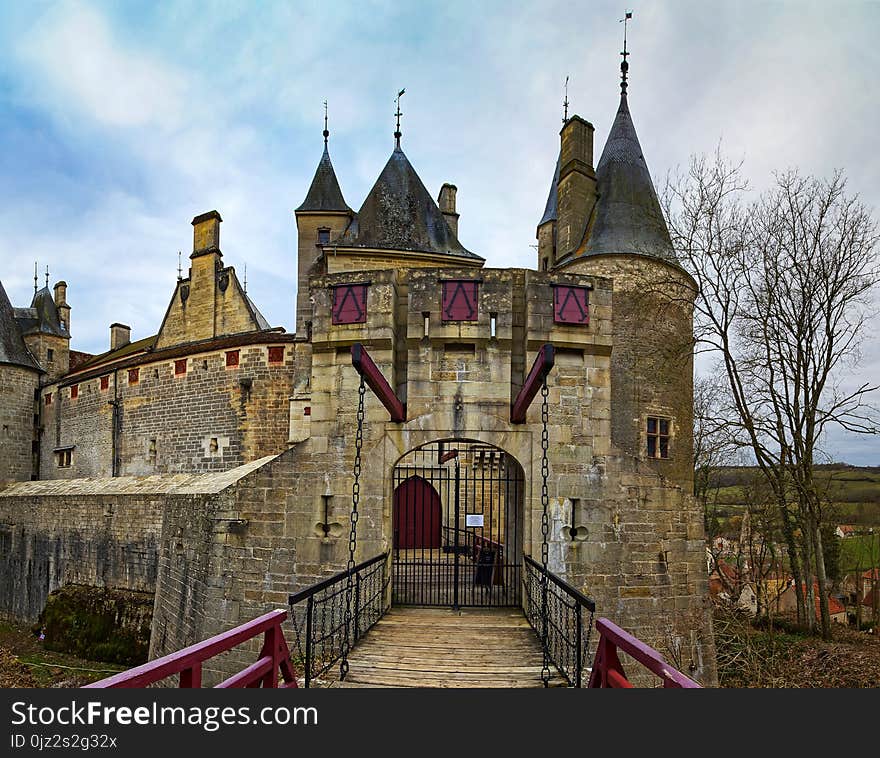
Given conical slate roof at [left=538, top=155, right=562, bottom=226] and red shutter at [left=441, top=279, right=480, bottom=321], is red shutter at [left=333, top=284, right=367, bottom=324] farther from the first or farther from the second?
conical slate roof at [left=538, top=155, right=562, bottom=226]

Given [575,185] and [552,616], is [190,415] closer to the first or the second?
[575,185]

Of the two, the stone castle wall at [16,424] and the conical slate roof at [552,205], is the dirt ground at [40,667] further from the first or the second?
the conical slate roof at [552,205]

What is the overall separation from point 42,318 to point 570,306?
34.7m

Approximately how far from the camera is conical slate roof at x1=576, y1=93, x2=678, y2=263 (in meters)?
18.5

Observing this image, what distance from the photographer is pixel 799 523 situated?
1744 centimetres

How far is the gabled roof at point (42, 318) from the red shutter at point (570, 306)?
33.5m

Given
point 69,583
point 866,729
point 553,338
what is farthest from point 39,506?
point 866,729

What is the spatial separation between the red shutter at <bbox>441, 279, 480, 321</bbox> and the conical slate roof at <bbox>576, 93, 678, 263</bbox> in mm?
9142

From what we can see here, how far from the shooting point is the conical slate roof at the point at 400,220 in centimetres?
2056

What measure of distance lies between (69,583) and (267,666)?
17.9m

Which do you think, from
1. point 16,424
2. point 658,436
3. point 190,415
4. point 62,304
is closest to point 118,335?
point 62,304

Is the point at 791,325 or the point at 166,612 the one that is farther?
the point at 791,325

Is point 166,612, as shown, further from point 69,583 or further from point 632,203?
point 632,203

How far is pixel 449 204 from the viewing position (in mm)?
27688
